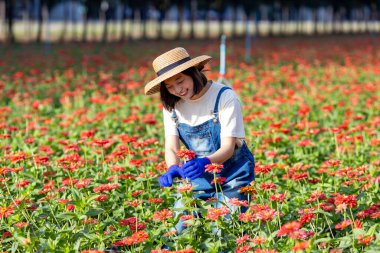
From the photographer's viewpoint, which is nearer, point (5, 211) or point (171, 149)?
point (5, 211)

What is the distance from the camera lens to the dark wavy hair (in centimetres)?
414

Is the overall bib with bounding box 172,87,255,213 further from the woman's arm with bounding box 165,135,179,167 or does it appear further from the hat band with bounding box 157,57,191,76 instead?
the hat band with bounding box 157,57,191,76

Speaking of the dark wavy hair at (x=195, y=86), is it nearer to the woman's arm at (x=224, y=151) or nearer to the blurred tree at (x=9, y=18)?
the woman's arm at (x=224, y=151)

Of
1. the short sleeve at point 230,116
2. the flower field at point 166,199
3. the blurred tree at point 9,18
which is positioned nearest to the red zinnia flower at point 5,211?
the flower field at point 166,199

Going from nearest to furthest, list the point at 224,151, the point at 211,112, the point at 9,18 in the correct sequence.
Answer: the point at 224,151
the point at 211,112
the point at 9,18

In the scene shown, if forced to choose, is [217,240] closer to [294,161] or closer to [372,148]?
[294,161]

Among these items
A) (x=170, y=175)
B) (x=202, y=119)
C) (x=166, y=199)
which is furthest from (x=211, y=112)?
(x=166, y=199)

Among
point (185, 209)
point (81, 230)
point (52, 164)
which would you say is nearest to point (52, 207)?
point (81, 230)

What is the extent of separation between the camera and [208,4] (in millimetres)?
42062

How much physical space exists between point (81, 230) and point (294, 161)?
2591 millimetres

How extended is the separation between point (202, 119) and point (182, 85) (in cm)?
28

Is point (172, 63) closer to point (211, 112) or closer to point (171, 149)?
point (211, 112)

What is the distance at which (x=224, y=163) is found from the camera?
4.30 m

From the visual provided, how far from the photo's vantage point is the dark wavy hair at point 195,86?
414 cm
